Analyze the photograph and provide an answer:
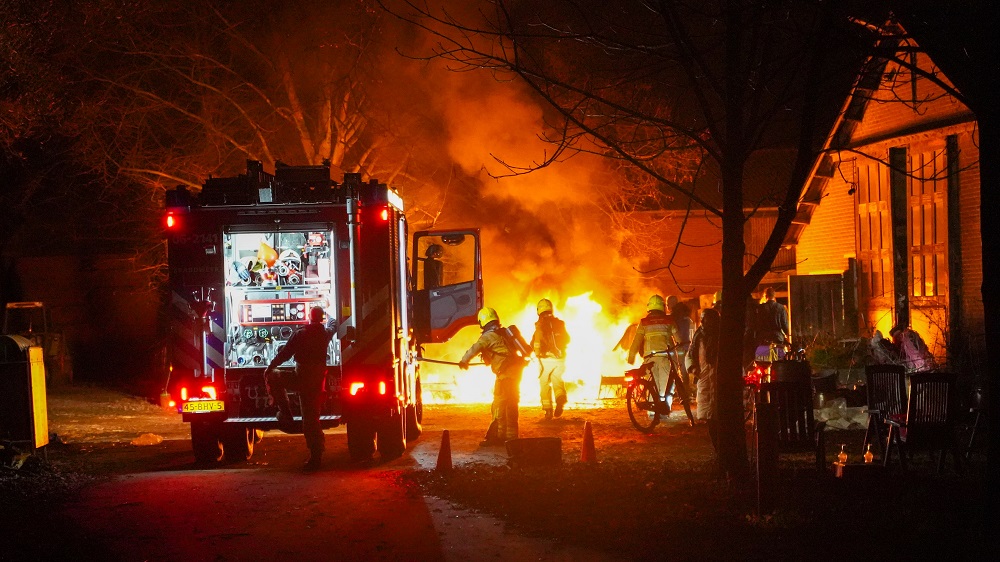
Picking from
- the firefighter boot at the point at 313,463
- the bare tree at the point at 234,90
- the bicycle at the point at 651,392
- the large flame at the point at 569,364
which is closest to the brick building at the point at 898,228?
the bicycle at the point at 651,392

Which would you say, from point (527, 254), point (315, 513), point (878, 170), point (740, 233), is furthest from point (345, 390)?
point (527, 254)

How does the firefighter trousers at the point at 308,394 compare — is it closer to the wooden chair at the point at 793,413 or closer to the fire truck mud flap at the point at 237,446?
the fire truck mud flap at the point at 237,446

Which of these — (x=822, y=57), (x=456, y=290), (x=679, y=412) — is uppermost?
(x=822, y=57)

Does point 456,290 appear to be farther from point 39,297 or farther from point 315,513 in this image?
point 39,297

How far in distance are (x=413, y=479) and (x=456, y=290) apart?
145 inches

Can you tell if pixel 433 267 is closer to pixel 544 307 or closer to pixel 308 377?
pixel 308 377

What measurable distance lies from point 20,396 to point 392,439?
4253 millimetres

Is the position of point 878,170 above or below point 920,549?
above

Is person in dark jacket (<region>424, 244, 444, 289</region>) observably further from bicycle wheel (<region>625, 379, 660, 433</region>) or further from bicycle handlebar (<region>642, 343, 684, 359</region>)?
bicycle handlebar (<region>642, 343, 684, 359</region>)

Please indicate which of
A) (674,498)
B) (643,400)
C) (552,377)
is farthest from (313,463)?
(552,377)

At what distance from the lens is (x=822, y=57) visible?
23.6ft

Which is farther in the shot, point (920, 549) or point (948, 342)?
point (948, 342)

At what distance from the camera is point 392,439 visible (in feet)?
36.5

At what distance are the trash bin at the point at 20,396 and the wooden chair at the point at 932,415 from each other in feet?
30.0
